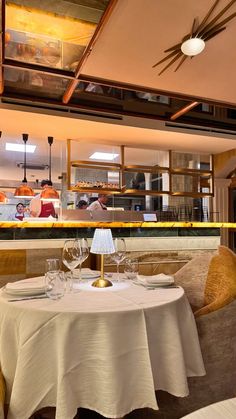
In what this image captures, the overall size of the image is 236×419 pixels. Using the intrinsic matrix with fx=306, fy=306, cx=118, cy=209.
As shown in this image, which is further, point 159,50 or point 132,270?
point 159,50

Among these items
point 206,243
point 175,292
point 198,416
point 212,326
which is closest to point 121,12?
point 175,292

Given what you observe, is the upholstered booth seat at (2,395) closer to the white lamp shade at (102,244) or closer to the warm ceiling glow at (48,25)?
the white lamp shade at (102,244)

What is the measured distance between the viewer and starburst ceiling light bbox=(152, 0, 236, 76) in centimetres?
223

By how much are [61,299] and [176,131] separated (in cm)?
408

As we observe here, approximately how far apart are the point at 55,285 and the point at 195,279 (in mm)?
1102

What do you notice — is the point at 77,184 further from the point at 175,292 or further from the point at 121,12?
the point at 175,292

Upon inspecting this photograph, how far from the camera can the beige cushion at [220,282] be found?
1.74 meters

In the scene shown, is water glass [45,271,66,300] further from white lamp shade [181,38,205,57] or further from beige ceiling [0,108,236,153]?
beige ceiling [0,108,236,153]

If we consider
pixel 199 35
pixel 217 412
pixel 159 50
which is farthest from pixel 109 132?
pixel 217 412

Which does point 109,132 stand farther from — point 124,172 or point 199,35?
point 199,35

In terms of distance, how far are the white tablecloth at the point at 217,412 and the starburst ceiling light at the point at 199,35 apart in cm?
239

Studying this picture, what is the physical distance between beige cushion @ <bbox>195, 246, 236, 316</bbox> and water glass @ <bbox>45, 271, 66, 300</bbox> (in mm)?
787

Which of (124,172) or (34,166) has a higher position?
(34,166)

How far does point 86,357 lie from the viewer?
130cm
